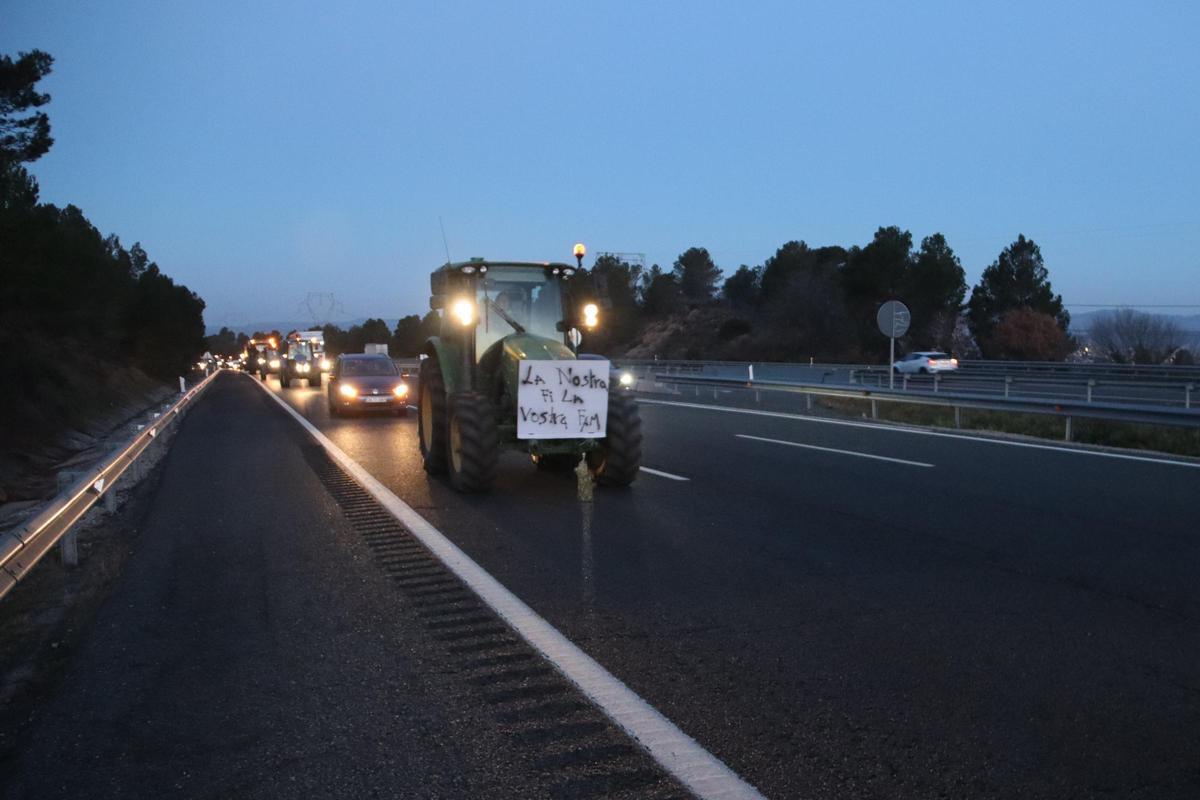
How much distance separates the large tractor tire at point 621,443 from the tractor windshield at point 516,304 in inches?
66.3

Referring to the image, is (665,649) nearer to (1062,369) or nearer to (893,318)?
(893,318)

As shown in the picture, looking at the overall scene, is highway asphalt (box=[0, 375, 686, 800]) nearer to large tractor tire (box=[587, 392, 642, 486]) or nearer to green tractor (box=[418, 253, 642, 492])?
green tractor (box=[418, 253, 642, 492])

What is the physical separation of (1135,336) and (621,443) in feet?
187

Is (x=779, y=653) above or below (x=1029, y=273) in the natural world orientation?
below

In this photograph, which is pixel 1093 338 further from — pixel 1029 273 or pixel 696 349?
pixel 696 349

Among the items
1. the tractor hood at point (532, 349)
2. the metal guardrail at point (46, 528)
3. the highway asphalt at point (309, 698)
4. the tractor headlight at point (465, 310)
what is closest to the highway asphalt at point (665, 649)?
the highway asphalt at point (309, 698)

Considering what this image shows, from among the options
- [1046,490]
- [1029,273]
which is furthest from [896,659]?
[1029,273]

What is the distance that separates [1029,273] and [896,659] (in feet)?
211

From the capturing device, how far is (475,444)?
10305mm

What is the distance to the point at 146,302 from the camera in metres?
66.7

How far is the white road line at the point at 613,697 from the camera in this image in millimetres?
3617

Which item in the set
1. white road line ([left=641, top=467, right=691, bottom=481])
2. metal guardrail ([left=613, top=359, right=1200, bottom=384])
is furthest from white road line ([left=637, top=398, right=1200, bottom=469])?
metal guardrail ([left=613, top=359, right=1200, bottom=384])

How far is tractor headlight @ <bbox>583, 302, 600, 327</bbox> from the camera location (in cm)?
1180

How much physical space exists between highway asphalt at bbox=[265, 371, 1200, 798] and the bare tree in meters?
43.5
